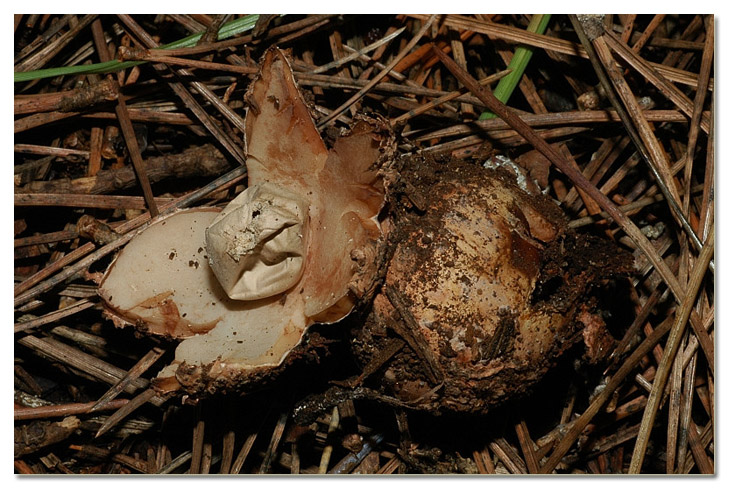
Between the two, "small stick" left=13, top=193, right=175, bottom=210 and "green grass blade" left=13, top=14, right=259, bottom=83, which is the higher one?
"green grass blade" left=13, top=14, right=259, bottom=83

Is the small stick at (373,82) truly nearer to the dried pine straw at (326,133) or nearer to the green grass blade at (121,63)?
the dried pine straw at (326,133)

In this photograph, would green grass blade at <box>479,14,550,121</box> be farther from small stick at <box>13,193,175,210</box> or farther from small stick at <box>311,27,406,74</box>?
small stick at <box>13,193,175,210</box>

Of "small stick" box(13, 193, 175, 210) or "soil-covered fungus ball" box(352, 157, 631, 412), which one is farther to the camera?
"small stick" box(13, 193, 175, 210)

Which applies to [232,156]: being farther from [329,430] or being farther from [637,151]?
[637,151]

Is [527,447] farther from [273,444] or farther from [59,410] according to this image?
[59,410]

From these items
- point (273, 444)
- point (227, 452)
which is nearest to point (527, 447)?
point (273, 444)

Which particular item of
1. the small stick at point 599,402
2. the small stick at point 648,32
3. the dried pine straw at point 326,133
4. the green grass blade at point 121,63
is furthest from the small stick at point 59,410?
the small stick at point 648,32

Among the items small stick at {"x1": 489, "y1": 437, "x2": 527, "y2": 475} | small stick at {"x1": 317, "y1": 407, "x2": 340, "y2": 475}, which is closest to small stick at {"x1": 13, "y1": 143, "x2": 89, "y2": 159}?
small stick at {"x1": 317, "y1": 407, "x2": 340, "y2": 475}
